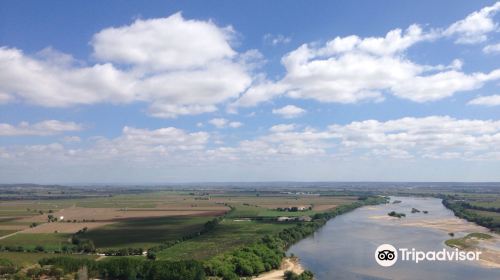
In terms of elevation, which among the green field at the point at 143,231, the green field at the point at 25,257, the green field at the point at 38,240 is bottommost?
the green field at the point at 25,257

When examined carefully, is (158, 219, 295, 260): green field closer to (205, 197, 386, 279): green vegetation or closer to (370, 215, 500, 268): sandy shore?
(205, 197, 386, 279): green vegetation

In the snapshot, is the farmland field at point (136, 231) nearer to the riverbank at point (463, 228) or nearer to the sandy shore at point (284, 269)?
the sandy shore at point (284, 269)

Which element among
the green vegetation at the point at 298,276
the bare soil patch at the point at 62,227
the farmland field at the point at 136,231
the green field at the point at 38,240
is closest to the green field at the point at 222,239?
the farmland field at the point at 136,231

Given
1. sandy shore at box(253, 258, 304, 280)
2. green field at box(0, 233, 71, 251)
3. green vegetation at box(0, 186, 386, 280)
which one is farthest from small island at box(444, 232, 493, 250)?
green field at box(0, 233, 71, 251)

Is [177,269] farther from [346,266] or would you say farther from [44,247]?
[44,247]

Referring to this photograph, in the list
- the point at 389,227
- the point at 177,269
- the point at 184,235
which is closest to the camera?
the point at 177,269

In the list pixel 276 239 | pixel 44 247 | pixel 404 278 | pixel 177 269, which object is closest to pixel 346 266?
pixel 404 278
